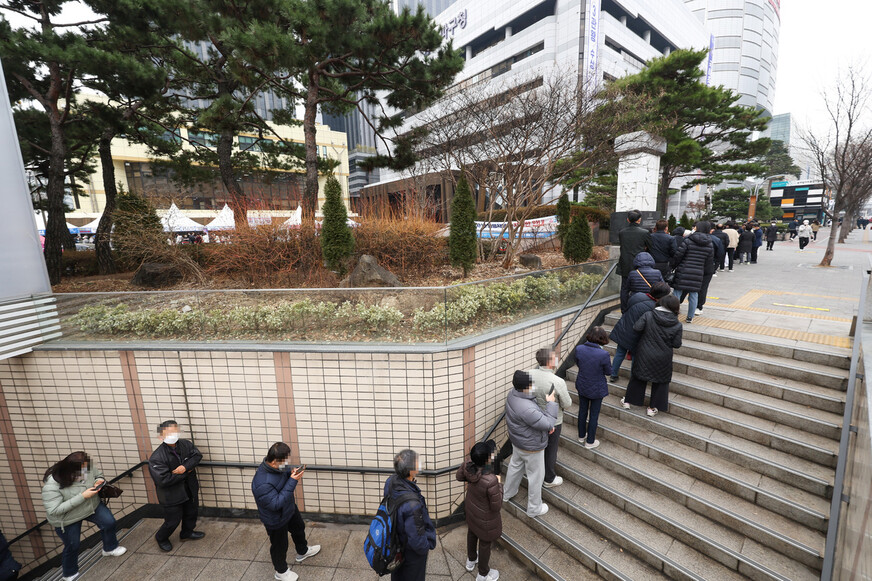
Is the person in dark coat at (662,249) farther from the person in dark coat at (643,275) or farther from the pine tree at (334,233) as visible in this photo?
the pine tree at (334,233)

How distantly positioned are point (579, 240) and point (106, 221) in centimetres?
1428

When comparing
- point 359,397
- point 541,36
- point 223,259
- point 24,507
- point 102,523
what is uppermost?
point 541,36

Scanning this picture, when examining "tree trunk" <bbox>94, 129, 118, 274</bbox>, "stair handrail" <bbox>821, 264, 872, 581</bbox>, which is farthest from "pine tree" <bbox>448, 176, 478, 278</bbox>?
"tree trunk" <bbox>94, 129, 118, 274</bbox>

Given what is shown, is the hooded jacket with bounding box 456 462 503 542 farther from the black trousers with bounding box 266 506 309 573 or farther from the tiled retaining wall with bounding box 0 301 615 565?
the black trousers with bounding box 266 506 309 573

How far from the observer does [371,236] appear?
8633mm

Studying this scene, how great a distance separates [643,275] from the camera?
5.82 m

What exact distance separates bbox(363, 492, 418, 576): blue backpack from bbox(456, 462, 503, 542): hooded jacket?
0.68 m

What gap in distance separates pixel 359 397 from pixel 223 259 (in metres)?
5.57

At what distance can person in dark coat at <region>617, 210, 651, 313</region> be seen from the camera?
20.9ft

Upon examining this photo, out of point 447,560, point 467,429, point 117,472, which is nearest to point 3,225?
point 117,472

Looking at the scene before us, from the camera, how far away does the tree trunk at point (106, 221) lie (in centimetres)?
1128

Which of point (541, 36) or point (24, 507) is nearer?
point (24, 507)

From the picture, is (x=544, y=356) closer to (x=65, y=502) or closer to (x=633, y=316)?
(x=633, y=316)

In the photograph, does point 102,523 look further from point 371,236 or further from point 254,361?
point 371,236
